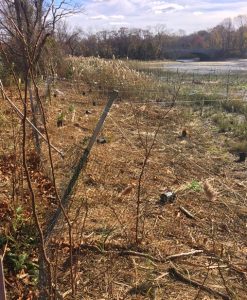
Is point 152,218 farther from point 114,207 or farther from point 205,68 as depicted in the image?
point 205,68

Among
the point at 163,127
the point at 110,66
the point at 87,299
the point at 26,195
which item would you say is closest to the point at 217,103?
the point at 163,127

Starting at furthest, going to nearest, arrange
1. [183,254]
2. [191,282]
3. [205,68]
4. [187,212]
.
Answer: [205,68] < [187,212] < [183,254] < [191,282]

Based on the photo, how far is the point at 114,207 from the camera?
3.65 meters

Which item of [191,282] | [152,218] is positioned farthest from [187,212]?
[191,282]

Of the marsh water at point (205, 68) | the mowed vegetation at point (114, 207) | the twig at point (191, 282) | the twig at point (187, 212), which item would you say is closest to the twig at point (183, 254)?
the mowed vegetation at point (114, 207)

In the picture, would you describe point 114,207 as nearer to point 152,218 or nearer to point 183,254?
point 152,218

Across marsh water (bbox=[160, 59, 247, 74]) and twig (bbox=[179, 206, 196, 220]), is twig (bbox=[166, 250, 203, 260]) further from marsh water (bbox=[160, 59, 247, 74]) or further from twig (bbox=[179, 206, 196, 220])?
marsh water (bbox=[160, 59, 247, 74])

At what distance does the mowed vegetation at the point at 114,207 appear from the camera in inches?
93.0

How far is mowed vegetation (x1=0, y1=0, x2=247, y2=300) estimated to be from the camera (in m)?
2.36

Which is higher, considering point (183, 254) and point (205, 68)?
point (205, 68)

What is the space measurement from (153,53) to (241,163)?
3818 cm

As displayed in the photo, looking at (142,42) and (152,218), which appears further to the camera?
(142,42)

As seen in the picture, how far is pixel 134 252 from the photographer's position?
9.21ft

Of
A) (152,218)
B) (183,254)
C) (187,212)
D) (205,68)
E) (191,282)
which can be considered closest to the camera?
(191,282)
